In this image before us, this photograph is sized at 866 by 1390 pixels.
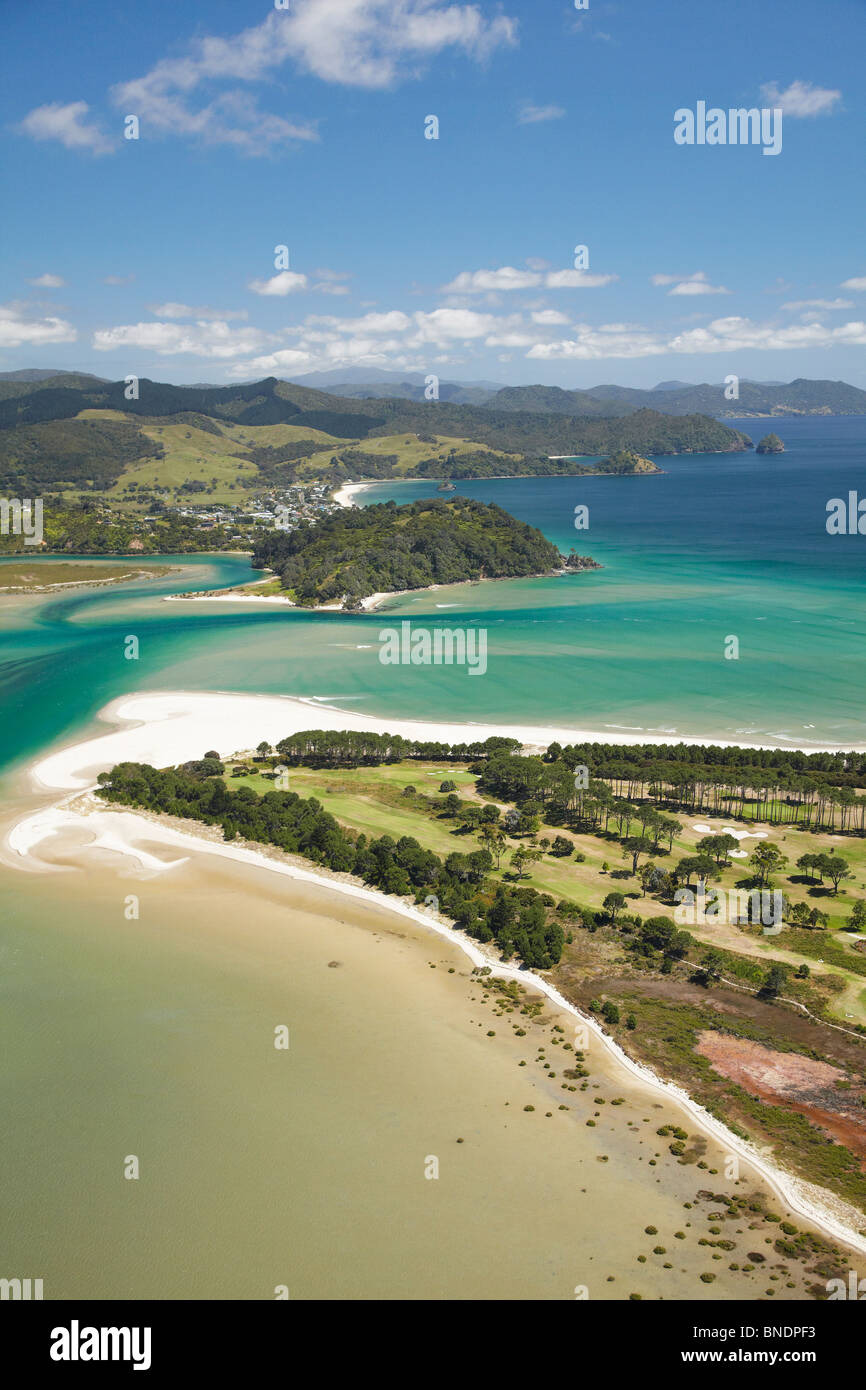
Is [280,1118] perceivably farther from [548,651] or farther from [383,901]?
[548,651]

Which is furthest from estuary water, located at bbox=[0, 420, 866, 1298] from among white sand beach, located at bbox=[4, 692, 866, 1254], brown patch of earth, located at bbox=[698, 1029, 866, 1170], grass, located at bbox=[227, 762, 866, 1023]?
grass, located at bbox=[227, 762, 866, 1023]

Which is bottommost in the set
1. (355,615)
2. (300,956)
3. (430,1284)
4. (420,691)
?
(430,1284)

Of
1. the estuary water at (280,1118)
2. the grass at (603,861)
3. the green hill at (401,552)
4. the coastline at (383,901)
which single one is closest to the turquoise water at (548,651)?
the green hill at (401,552)

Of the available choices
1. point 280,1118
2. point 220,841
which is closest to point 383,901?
point 220,841

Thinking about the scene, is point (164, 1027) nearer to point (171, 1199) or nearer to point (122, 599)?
point (171, 1199)

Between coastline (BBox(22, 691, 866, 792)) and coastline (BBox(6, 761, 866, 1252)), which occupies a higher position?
coastline (BBox(22, 691, 866, 792))

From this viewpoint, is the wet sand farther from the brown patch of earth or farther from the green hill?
the green hill

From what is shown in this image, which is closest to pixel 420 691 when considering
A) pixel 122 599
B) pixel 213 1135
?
pixel 213 1135
